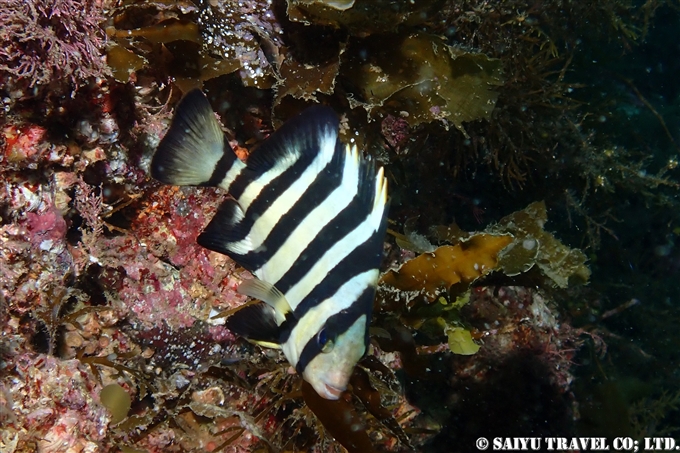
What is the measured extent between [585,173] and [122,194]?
186 inches

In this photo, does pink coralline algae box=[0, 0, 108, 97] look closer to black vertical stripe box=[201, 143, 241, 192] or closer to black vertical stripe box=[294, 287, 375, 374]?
black vertical stripe box=[201, 143, 241, 192]

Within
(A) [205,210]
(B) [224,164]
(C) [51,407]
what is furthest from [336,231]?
(C) [51,407]

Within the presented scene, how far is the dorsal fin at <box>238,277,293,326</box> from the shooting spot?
77.4 inches

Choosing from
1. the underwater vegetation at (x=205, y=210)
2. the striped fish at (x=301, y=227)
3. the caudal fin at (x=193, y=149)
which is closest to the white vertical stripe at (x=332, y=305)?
the striped fish at (x=301, y=227)

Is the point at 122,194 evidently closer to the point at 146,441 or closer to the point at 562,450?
the point at 146,441

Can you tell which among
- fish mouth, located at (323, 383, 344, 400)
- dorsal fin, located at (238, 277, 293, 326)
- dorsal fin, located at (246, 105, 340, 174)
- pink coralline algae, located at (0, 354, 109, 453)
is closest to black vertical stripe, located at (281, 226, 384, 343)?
dorsal fin, located at (238, 277, 293, 326)

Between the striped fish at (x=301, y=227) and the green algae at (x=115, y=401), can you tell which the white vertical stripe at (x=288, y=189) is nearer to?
Result: the striped fish at (x=301, y=227)

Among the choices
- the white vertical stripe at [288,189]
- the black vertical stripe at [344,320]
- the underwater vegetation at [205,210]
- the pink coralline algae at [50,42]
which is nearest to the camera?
the black vertical stripe at [344,320]

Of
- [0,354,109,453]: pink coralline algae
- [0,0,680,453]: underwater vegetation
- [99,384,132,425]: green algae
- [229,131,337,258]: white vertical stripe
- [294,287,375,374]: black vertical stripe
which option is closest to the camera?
[294,287,375,374]: black vertical stripe

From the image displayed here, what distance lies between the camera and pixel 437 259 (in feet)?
9.54

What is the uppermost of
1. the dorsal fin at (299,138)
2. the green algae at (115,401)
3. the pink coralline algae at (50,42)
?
the pink coralline algae at (50,42)

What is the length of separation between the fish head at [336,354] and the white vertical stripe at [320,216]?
233 mm

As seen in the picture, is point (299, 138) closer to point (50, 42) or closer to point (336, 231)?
point (336, 231)

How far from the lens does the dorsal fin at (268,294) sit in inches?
77.4
